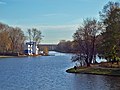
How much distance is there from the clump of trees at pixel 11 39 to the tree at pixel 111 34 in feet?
309

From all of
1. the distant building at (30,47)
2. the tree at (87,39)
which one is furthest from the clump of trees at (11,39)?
the tree at (87,39)

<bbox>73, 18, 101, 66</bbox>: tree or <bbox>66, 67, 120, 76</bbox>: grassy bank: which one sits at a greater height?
<bbox>73, 18, 101, 66</bbox>: tree

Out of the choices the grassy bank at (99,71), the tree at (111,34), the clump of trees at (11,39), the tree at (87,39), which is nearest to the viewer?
the grassy bank at (99,71)

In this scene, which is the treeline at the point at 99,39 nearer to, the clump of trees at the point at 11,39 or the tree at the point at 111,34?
the tree at the point at 111,34

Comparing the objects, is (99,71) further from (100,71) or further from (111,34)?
(111,34)

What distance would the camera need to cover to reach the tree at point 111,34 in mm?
68631

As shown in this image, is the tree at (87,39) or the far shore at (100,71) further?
the tree at (87,39)

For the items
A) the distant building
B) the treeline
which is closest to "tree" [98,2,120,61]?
the treeline

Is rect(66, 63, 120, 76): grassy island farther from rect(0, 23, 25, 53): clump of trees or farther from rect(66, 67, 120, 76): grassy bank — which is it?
rect(0, 23, 25, 53): clump of trees

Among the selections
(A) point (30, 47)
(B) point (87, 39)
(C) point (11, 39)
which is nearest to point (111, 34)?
(B) point (87, 39)

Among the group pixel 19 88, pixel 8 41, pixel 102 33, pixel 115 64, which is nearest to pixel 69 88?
pixel 19 88

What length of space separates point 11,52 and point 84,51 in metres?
112

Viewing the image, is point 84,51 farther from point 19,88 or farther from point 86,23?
point 19,88

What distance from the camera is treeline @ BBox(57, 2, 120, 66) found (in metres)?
70.1
